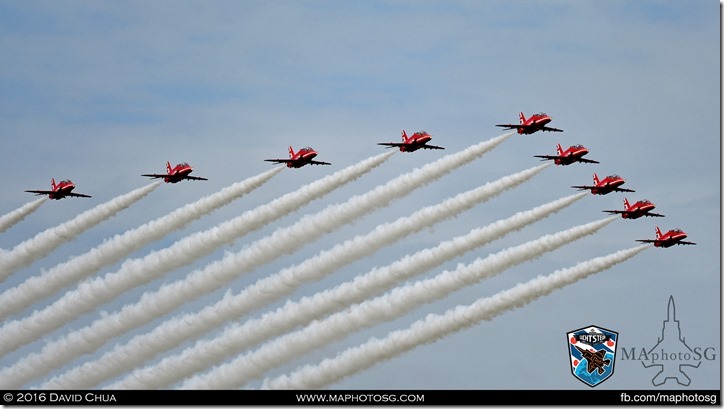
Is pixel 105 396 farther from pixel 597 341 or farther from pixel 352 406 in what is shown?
pixel 597 341

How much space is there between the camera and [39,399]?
194 metres

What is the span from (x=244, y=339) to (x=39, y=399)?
15.5m

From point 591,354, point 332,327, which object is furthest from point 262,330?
point 591,354

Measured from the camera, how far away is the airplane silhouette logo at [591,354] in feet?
643

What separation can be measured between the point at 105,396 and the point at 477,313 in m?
26.9

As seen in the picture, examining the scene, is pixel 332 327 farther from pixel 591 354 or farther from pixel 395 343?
pixel 591 354

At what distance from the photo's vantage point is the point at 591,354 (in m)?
196

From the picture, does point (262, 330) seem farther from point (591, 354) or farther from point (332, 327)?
point (591, 354)

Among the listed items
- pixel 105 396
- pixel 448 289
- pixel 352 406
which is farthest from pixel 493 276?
pixel 105 396

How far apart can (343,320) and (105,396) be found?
1779cm

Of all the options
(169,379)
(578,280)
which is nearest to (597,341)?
Answer: (578,280)

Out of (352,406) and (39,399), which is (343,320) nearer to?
(352,406)

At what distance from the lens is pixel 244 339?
199 m

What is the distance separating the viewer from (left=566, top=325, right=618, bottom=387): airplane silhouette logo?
19588 centimetres
